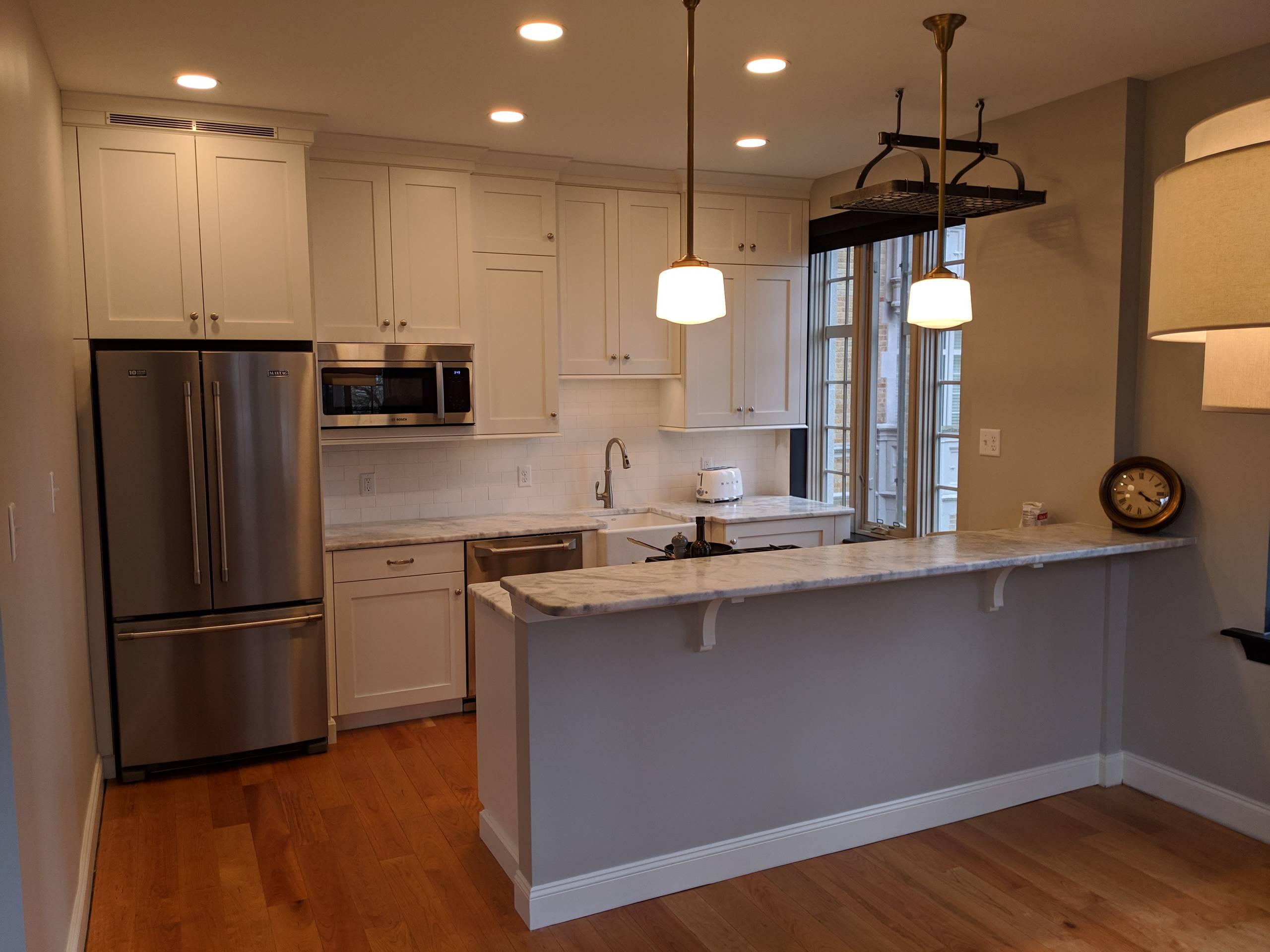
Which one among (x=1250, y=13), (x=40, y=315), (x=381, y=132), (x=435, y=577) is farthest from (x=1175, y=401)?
(x=40, y=315)

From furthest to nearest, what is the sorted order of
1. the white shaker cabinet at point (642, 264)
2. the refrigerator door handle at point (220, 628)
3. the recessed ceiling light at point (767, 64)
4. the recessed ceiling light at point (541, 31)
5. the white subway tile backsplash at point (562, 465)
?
the white shaker cabinet at point (642, 264), the white subway tile backsplash at point (562, 465), the refrigerator door handle at point (220, 628), the recessed ceiling light at point (767, 64), the recessed ceiling light at point (541, 31)

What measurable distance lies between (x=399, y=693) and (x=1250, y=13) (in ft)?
13.0

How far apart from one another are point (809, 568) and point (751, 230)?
2.78m

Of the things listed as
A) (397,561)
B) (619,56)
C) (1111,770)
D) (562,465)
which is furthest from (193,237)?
(1111,770)

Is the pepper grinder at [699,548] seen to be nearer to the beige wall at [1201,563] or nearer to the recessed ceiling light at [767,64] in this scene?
the recessed ceiling light at [767,64]

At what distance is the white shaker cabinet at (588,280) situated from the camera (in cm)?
472

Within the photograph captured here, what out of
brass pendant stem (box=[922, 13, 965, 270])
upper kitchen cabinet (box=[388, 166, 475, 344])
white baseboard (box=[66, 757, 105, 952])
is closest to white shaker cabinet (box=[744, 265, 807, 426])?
upper kitchen cabinet (box=[388, 166, 475, 344])

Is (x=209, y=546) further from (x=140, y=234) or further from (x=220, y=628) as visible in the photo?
(x=140, y=234)

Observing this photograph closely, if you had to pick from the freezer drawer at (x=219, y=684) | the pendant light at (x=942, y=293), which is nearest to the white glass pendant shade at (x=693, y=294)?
the pendant light at (x=942, y=293)

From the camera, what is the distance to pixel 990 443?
3.94 m

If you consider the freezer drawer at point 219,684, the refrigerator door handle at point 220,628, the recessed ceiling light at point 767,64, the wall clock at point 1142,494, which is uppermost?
the recessed ceiling light at point 767,64

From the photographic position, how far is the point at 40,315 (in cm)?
262

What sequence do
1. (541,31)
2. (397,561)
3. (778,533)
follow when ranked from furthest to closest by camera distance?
(778,533) → (397,561) → (541,31)

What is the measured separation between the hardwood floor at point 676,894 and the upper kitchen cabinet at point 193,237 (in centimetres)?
183
